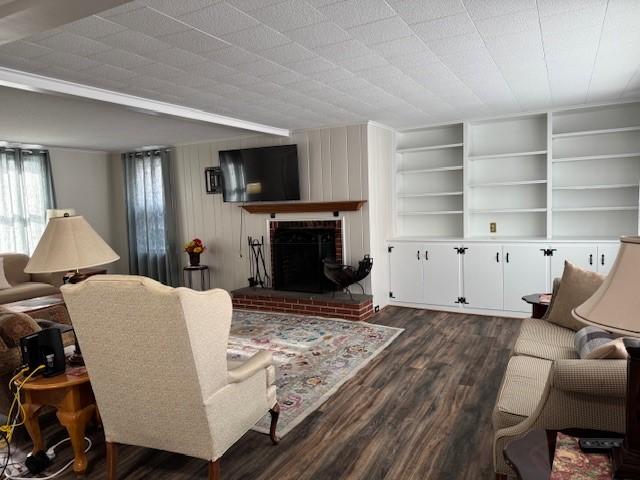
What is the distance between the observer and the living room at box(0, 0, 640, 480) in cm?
206

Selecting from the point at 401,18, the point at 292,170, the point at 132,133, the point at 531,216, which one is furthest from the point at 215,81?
the point at 531,216

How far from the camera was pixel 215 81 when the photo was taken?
11.3 ft

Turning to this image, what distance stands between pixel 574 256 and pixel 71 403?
489 centimetres

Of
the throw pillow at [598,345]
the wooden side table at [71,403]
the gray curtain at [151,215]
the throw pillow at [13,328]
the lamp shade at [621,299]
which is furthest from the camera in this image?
the gray curtain at [151,215]

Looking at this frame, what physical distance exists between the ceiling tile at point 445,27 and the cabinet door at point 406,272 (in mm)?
3413

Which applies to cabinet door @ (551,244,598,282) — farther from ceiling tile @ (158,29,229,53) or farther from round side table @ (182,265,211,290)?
round side table @ (182,265,211,290)

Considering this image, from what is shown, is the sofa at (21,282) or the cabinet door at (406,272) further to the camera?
the cabinet door at (406,272)

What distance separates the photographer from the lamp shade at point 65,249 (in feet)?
7.95

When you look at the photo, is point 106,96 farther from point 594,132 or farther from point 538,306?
point 594,132

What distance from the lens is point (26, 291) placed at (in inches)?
224

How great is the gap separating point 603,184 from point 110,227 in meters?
7.49

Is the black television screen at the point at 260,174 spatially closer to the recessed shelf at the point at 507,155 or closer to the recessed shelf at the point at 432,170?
the recessed shelf at the point at 432,170

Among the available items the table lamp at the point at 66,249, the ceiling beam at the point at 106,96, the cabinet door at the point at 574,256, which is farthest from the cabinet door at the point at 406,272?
the table lamp at the point at 66,249

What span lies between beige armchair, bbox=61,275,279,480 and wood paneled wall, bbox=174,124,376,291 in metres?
3.65
